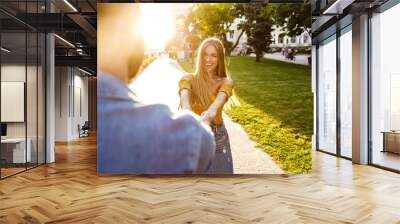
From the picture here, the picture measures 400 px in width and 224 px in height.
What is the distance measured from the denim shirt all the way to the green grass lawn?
0.87m

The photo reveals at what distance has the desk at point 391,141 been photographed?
740 cm

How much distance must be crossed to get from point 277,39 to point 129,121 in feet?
9.14

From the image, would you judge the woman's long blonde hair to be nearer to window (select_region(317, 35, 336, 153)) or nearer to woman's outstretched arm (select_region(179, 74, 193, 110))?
woman's outstretched arm (select_region(179, 74, 193, 110))

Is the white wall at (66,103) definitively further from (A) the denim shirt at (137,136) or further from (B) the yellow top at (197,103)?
(B) the yellow top at (197,103)

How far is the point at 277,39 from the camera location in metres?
7.18

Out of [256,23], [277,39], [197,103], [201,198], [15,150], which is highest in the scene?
[256,23]

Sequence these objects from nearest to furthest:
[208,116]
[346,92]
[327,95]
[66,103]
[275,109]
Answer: [208,116], [275,109], [346,92], [327,95], [66,103]

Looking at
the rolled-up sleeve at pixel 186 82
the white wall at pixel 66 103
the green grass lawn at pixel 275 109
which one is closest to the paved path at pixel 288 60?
the green grass lawn at pixel 275 109

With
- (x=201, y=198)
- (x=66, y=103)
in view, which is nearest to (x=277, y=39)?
(x=201, y=198)

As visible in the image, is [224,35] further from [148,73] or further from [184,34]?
[148,73]

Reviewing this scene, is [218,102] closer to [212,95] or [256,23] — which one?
[212,95]

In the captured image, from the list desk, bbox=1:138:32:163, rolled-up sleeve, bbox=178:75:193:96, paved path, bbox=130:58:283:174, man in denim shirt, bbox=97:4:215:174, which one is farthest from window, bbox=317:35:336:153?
desk, bbox=1:138:32:163

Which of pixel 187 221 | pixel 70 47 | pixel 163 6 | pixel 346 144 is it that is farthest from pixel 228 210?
pixel 70 47

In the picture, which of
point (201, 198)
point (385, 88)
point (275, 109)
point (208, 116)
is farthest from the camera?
point (385, 88)
